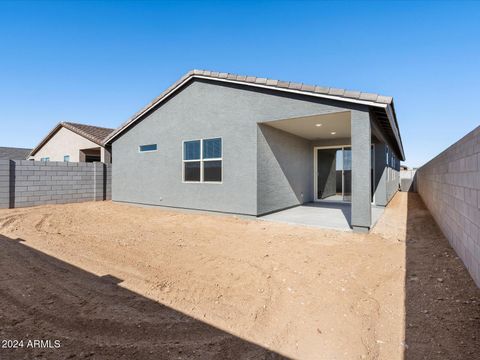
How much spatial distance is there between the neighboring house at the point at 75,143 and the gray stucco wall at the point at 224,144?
15.0 ft

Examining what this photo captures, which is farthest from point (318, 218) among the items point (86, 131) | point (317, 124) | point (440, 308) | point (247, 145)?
point (86, 131)

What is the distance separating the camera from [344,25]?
25.4ft

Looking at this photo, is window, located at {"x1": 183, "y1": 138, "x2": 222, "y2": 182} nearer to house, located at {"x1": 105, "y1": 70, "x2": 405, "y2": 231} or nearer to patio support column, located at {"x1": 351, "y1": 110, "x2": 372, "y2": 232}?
house, located at {"x1": 105, "y1": 70, "x2": 405, "y2": 231}

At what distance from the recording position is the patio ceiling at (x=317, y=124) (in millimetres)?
6750

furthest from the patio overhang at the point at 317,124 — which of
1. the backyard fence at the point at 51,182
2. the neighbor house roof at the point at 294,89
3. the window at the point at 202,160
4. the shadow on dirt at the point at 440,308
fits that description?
the backyard fence at the point at 51,182

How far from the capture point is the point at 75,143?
15391 millimetres

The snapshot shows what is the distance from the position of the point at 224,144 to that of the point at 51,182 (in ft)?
28.6

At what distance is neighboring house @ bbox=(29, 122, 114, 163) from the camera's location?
46.6 feet

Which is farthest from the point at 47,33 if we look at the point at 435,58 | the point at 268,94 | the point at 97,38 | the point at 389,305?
the point at 435,58

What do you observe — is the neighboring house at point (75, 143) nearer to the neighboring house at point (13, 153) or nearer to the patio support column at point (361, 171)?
the neighboring house at point (13, 153)

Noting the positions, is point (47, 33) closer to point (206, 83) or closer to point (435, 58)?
point (206, 83)

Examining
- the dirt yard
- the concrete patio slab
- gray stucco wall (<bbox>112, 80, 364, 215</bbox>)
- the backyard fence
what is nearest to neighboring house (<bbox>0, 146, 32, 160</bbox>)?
the backyard fence

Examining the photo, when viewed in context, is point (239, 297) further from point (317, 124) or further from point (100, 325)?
point (317, 124)

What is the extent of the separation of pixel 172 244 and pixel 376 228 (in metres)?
5.38
